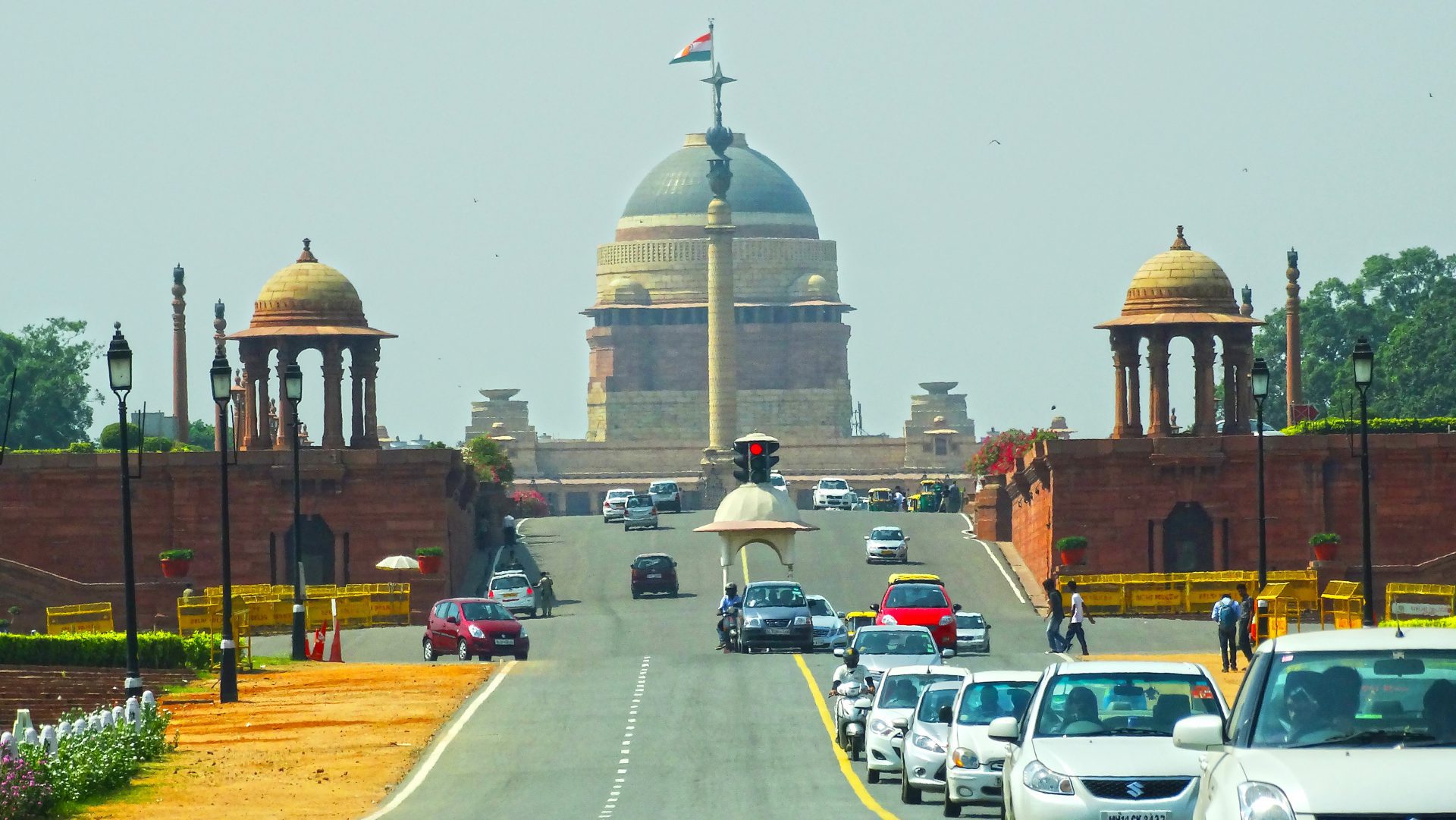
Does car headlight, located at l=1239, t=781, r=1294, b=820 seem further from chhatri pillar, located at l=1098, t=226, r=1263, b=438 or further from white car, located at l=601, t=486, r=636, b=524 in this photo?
white car, located at l=601, t=486, r=636, b=524

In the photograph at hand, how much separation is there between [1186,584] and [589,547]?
77.8ft

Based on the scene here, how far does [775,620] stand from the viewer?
46406 mm

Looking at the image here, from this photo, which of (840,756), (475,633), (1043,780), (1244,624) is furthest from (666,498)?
(1043,780)

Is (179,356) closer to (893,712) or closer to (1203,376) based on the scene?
(1203,376)

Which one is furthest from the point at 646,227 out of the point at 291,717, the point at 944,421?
the point at 291,717

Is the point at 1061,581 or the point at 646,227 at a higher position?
the point at 646,227

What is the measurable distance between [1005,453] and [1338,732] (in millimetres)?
72501

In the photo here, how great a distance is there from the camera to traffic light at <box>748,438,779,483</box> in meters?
55.0

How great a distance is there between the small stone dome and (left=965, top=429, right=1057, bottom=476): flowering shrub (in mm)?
4755

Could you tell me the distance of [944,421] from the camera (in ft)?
435

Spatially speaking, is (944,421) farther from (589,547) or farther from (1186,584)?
(1186,584)

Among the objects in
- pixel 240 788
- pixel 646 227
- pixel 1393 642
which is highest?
pixel 646 227

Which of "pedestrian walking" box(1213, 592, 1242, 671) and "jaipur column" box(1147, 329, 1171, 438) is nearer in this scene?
"pedestrian walking" box(1213, 592, 1242, 671)

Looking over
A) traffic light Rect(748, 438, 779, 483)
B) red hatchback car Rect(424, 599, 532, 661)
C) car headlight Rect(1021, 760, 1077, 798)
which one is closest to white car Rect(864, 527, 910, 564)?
traffic light Rect(748, 438, 779, 483)
